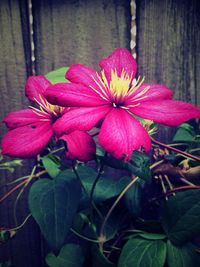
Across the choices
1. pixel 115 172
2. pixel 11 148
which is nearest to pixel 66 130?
pixel 11 148

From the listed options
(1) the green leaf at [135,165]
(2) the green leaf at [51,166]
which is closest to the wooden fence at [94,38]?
(2) the green leaf at [51,166]

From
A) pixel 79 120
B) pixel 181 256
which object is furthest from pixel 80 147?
pixel 181 256

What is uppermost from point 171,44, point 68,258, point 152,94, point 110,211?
point 171,44

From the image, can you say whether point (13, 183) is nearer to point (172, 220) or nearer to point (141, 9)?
point (172, 220)

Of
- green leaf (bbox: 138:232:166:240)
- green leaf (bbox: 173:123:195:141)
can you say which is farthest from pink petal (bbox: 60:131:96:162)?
green leaf (bbox: 173:123:195:141)

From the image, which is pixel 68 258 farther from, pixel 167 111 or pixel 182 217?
pixel 167 111

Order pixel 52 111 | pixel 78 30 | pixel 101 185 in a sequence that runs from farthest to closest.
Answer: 1. pixel 78 30
2. pixel 101 185
3. pixel 52 111
